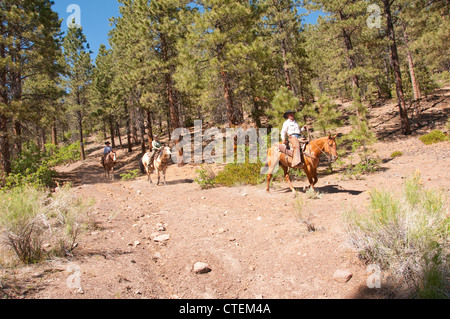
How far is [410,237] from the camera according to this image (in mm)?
3494

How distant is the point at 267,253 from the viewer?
199 inches

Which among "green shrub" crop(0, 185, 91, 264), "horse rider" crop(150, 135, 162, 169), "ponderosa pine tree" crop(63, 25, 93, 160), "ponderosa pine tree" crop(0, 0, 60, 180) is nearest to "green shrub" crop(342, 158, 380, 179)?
"horse rider" crop(150, 135, 162, 169)

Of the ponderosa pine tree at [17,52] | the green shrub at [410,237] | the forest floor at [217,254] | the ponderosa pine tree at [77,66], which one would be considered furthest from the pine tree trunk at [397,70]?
the ponderosa pine tree at [77,66]

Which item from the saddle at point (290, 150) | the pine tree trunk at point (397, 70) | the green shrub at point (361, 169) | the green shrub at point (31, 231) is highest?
the pine tree trunk at point (397, 70)

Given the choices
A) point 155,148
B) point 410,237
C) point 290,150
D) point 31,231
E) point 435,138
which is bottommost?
point 410,237

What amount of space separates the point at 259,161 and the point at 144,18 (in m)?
14.8

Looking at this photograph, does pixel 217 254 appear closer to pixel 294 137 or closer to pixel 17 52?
pixel 294 137

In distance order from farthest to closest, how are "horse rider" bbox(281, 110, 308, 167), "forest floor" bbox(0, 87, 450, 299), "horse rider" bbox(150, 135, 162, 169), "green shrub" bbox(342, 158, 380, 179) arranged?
"horse rider" bbox(150, 135, 162, 169) < "green shrub" bbox(342, 158, 380, 179) < "horse rider" bbox(281, 110, 308, 167) < "forest floor" bbox(0, 87, 450, 299)

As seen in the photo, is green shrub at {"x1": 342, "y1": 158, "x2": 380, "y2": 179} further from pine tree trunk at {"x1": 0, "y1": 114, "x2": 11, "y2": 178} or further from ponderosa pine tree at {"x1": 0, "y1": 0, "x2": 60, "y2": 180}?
pine tree trunk at {"x1": 0, "y1": 114, "x2": 11, "y2": 178}

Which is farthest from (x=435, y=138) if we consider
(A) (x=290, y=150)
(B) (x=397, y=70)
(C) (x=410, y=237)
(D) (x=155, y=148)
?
(D) (x=155, y=148)

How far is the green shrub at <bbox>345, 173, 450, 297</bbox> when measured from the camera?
3207 mm

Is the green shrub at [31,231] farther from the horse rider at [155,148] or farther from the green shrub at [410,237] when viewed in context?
the horse rider at [155,148]

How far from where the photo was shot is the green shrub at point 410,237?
321 centimetres
